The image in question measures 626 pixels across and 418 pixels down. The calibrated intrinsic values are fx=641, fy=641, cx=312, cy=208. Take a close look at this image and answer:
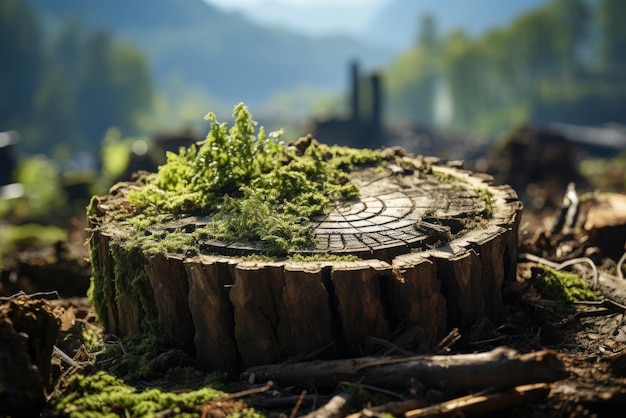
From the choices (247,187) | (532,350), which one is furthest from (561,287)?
(247,187)

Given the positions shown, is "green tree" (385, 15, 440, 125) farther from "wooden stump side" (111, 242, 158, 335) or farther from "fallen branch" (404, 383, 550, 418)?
"fallen branch" (404, 383, 550, 418)

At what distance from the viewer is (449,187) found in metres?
5.80

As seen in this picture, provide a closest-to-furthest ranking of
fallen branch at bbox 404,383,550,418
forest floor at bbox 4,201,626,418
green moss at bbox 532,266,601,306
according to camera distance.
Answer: fallen branch at bbox 404,383,550,418
forest floor at bbox 4,201,626,418
green moss at bbox 532,266,601,306

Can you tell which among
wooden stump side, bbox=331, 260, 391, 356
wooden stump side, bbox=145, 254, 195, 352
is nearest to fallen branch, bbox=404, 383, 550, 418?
wooden stump side, bbox=331, 260, 391, 356

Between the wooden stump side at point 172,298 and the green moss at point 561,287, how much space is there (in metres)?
2.80

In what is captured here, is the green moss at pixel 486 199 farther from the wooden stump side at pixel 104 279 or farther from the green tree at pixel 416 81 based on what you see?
the green tree at pixel 416 81

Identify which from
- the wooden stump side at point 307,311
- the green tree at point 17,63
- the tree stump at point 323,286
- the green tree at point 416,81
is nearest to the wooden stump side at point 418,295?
the tree stump at point 323,286

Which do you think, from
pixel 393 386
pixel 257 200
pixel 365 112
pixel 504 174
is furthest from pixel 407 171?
pixel 365 112

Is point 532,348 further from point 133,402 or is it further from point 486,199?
point 133,402

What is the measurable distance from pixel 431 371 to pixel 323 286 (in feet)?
2.73

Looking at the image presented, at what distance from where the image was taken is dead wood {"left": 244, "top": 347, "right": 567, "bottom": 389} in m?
3.53

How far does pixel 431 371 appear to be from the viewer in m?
3.65

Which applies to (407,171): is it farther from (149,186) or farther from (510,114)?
(510,114)

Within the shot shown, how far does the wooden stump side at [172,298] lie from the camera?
434cm
